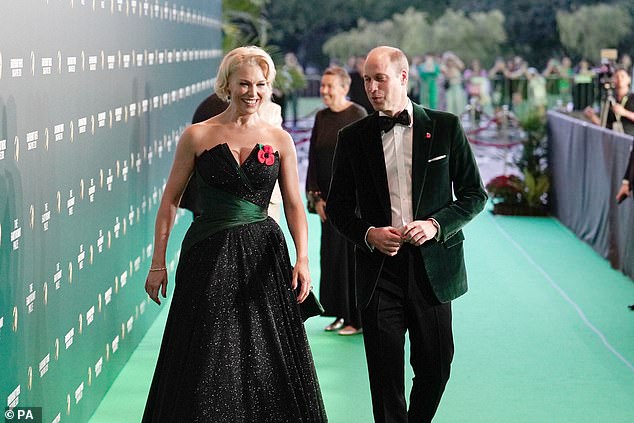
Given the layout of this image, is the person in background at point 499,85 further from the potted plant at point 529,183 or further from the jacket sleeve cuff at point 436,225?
the jacket sleeve cuff at point 436,225

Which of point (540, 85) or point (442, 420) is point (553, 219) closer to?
point (442, 420)

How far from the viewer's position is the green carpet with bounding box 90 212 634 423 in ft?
24.7

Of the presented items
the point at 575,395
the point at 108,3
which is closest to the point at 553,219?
the point at 575,395

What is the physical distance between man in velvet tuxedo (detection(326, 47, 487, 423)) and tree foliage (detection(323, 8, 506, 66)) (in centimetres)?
3878

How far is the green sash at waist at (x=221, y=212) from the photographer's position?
18.5 feet

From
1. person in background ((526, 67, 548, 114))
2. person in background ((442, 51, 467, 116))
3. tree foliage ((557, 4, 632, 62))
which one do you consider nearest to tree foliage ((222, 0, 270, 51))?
person in background ((442, 51, 467, 116))

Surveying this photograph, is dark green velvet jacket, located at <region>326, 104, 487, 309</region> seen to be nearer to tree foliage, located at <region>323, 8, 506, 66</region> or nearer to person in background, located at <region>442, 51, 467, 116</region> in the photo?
person in background, located at <region>442, 51, 467, 116</region>

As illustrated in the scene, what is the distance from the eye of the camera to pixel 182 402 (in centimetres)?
558

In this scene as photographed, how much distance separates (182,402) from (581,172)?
33.5 feet

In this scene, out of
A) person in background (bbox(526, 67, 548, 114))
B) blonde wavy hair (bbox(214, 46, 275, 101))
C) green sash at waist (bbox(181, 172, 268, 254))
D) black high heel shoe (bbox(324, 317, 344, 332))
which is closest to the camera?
blonde wavy hair (bbox(214, 46, 275, 101))

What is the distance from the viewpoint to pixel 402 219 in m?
5.71

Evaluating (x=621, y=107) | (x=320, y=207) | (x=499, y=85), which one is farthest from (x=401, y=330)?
(x=499, y=85)

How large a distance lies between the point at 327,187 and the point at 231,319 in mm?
3526

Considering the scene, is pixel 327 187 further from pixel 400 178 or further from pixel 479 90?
pixel 479 90
